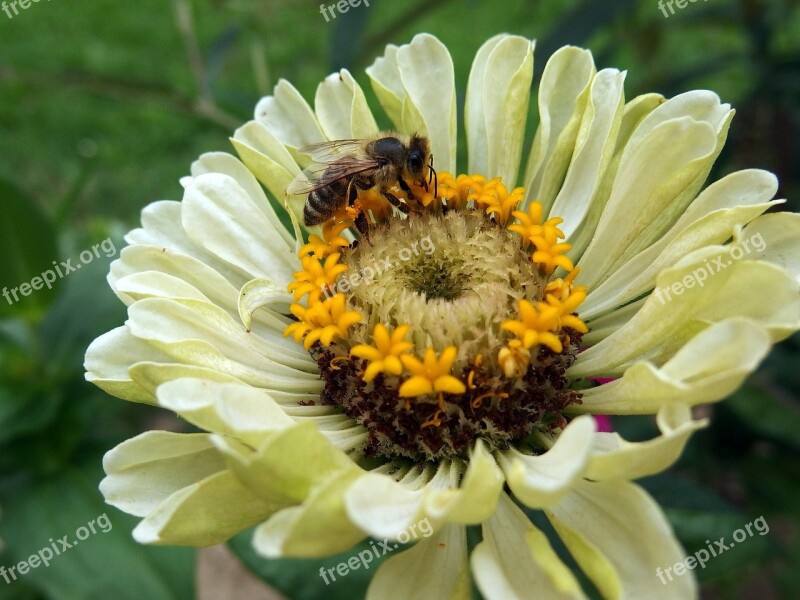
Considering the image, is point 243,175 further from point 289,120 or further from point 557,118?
point 557,118

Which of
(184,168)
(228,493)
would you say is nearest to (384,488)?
(228,493)

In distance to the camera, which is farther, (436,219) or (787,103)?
(787,103)

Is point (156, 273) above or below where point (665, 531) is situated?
above

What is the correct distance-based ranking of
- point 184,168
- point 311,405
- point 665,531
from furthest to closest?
1. point 184,168
2. point 311,405
3. point 665,531

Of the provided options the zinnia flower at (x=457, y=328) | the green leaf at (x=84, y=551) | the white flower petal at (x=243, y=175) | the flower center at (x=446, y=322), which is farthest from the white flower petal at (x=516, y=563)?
the green leaf at (x=84, y=551)

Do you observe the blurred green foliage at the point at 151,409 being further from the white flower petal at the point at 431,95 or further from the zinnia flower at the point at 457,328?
the zinnia flower at the point at 457,328

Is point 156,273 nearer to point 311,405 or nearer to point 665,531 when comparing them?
point 311,405

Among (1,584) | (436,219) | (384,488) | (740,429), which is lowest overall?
(740,429)
